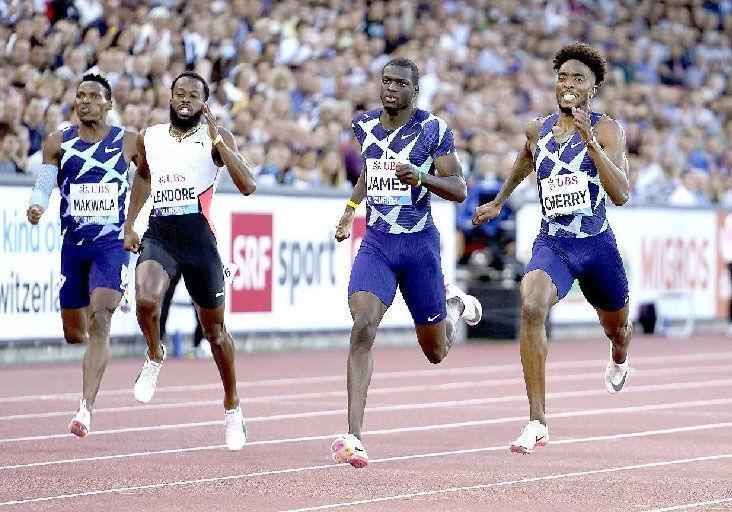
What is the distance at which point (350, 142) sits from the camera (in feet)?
70.7

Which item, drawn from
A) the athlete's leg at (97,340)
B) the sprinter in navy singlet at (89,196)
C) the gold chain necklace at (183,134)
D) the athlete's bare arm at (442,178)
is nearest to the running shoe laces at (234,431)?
the athlete's leg at (97,340)

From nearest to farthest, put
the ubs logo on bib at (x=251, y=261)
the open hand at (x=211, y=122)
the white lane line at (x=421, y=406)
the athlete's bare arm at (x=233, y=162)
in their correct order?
the open hand at (x=211, y=122)
the athlete's bare arm at (x=233, y=162)
the white lane line at (x=421, y=406)
the ubs logo on bib at (x=251, y=261)

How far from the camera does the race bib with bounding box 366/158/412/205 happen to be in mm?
10148

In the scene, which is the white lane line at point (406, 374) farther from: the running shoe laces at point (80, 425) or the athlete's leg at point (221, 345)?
the athlete's leg at point (221, 345)

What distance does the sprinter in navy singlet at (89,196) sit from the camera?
11.6m

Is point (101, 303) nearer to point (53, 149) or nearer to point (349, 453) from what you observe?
point (53, 149)

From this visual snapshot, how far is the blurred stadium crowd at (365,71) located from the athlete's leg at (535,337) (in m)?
8.26

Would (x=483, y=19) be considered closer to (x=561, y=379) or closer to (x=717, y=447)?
(x=561, y=379)

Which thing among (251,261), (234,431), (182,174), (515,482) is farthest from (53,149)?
(251,261)

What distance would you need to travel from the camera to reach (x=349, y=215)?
10.7m

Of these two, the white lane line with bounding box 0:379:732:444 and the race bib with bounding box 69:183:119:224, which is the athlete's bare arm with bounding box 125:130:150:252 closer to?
the race bib with bounding box 69:183:119:224

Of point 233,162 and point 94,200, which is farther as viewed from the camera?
point 94,200

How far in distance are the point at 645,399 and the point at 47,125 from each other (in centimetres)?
670

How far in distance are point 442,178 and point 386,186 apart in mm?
350
